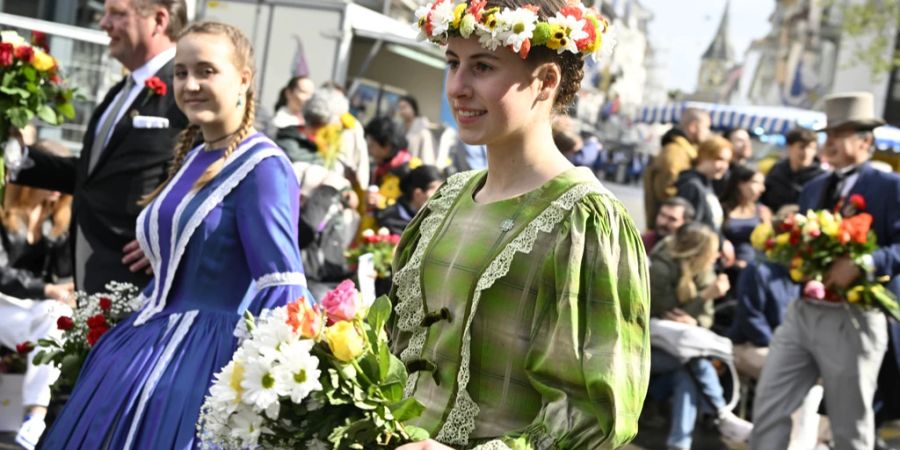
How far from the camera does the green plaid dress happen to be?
2.45 meters

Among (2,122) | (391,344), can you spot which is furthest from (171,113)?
(391,344)

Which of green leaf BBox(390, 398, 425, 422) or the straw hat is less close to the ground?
the straw hat

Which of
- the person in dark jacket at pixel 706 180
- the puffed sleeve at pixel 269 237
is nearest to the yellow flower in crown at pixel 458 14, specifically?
the puffed sleeve at pixel 269 237

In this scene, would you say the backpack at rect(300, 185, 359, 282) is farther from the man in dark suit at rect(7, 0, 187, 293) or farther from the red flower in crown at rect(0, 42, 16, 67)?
the red flower in crown at rect(0, 42, 16, 67)

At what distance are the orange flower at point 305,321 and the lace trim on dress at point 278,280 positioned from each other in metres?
1.52

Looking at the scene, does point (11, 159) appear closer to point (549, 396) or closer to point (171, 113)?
point (171, 113)

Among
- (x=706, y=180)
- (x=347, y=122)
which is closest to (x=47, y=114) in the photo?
(x=347, y=122)

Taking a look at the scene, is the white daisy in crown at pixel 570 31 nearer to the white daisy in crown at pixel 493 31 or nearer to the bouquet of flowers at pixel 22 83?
the white daisy in crown at pixel 493 31

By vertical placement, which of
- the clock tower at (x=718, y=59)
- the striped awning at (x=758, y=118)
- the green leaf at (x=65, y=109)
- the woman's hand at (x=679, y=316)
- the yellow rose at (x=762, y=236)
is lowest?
the woman's hand at (x=679, y=316)

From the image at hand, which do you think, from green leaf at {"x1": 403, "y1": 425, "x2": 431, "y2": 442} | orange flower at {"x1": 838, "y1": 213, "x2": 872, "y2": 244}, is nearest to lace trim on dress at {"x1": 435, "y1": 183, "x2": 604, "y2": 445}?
green leaf at {"x1": 403, "y1": 425, "x2": 431, "y2": 442}

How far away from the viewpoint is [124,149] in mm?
5055

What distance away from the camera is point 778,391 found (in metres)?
7.39

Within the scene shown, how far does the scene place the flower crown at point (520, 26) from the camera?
2.66 metres

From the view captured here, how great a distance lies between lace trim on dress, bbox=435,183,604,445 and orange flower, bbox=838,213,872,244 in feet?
15.4
